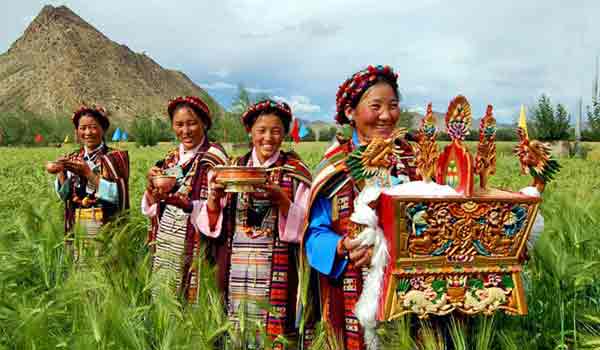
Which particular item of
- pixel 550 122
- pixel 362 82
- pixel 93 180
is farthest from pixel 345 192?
pixel 550 122

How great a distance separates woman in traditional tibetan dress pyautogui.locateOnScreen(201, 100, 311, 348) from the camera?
126 inches

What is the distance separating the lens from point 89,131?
14.9 feet

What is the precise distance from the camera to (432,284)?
5.99 ft

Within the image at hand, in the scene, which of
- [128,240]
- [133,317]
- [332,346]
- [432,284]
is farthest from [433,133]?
[128,240]

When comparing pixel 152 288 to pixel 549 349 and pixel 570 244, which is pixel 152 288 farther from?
pixel 570 244

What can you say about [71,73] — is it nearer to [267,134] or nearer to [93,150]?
[93,150]

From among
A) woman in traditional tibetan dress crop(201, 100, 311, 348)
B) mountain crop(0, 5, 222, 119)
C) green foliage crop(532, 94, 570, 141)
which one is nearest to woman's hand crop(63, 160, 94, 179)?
woman in traditional tibetan dress crop(201, 100, 311, 348)

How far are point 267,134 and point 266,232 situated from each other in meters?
0.65

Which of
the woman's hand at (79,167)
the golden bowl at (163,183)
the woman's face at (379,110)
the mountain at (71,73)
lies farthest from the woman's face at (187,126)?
the mountain at (71,73)

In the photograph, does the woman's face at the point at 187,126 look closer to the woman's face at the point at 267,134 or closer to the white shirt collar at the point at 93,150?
the woman's face at the point at 267,134

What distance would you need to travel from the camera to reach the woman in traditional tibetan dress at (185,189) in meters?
3.68

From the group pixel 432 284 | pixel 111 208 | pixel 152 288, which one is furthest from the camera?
pixel 111 208

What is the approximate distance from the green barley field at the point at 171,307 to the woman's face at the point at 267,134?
1059 millimetres

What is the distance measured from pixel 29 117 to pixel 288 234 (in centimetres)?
8783
